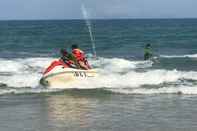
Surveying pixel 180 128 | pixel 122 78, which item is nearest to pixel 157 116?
pixel 180 128

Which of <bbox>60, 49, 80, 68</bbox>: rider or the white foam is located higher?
<bbox>60, 49, 80, 68</bbox>: rider

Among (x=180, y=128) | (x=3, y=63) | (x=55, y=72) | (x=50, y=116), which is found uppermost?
(x=3, y=63)

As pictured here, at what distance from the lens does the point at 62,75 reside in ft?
60.9

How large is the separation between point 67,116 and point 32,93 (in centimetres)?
447

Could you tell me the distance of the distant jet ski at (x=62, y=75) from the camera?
18547mm

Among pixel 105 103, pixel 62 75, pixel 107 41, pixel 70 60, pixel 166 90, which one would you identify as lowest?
pixel 105 103

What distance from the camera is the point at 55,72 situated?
60.8ft

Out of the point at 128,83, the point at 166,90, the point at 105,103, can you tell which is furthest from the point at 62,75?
the point at 105,103

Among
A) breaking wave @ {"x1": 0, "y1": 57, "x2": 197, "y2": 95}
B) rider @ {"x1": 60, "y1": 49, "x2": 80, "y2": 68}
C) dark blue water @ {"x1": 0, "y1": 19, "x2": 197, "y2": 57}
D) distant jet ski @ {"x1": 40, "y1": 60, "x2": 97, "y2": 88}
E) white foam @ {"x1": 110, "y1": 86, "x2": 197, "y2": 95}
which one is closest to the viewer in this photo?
white foam @ {"x1": 110, "y1": 86, "x2": 197, "y2": 95}

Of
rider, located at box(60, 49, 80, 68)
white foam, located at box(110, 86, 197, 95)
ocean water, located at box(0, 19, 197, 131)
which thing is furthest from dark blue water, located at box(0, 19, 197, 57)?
white foam, located at box(110, 86, 197, 95)

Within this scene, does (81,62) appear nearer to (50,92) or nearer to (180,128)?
(50,92)

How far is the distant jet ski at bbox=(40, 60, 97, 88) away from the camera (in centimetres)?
1855

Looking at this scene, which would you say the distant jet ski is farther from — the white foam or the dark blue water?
the dark blue water

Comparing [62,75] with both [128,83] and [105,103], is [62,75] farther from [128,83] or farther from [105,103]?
[105,103]
